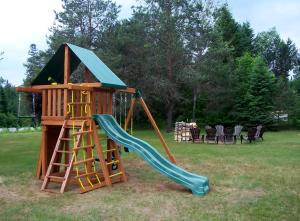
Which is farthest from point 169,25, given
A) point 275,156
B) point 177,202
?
point 177,202

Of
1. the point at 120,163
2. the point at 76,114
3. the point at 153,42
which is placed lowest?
the point at 120,163

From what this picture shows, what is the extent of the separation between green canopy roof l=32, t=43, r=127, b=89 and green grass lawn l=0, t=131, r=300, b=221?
2.38 meters

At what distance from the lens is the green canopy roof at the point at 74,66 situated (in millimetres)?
8828

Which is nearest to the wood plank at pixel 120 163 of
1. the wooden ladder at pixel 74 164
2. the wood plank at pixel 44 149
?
the wooden ladder at pixel 74 164

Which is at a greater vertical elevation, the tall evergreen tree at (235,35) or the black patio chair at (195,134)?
the tall evergreen tree at (235,35)

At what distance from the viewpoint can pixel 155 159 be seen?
8312 mm

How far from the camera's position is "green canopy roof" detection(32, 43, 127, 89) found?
8828 mm

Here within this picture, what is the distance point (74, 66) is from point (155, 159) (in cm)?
363

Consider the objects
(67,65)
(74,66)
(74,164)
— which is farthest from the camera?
(74,66)

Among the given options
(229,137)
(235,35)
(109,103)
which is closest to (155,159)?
(109,103)

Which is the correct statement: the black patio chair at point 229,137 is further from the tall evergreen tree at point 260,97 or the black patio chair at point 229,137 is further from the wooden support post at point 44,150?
the tall evergreen tree at point 260,97

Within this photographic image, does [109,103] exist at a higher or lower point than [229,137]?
higher

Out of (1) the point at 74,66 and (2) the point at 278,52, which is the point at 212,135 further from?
(2) the point at 278,52

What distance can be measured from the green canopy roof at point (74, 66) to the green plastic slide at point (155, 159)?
0.88m
